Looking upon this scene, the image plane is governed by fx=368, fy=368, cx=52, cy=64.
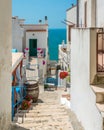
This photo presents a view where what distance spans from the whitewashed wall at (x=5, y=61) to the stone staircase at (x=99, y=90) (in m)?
2.11

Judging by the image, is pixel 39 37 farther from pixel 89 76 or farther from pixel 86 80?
pixel 89 76

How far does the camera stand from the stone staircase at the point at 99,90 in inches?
320

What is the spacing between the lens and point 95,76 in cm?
955

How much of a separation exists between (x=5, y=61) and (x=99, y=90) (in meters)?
2.30

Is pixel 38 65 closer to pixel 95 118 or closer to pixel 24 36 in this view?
pixel 24 36

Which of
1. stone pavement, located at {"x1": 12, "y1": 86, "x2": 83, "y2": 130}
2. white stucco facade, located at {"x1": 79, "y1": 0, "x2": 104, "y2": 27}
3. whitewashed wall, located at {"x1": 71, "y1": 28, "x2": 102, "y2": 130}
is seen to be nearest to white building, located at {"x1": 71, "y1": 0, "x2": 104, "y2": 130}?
whitewashed wall, located at {"x1": 71, "y1": 28, "x2": 102, "y2": 130}

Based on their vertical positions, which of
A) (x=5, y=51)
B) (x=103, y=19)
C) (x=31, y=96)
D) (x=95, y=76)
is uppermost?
(x=103, y=19)

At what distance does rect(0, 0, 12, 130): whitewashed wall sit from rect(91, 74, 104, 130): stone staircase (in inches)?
83.0

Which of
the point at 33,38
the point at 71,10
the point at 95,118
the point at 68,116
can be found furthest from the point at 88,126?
the point at 33,38

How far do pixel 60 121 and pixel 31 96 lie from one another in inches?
273

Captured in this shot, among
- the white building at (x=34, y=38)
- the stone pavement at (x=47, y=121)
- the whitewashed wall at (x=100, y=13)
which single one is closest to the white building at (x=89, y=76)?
the stone pavement at (x=47, y=121)

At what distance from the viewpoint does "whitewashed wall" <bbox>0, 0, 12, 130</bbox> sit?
→ 8.01 metres

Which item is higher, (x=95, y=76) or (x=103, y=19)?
(x=103, y=19)

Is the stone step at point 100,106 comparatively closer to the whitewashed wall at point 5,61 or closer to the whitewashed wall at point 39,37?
the whitewashed wall at point 5,61
